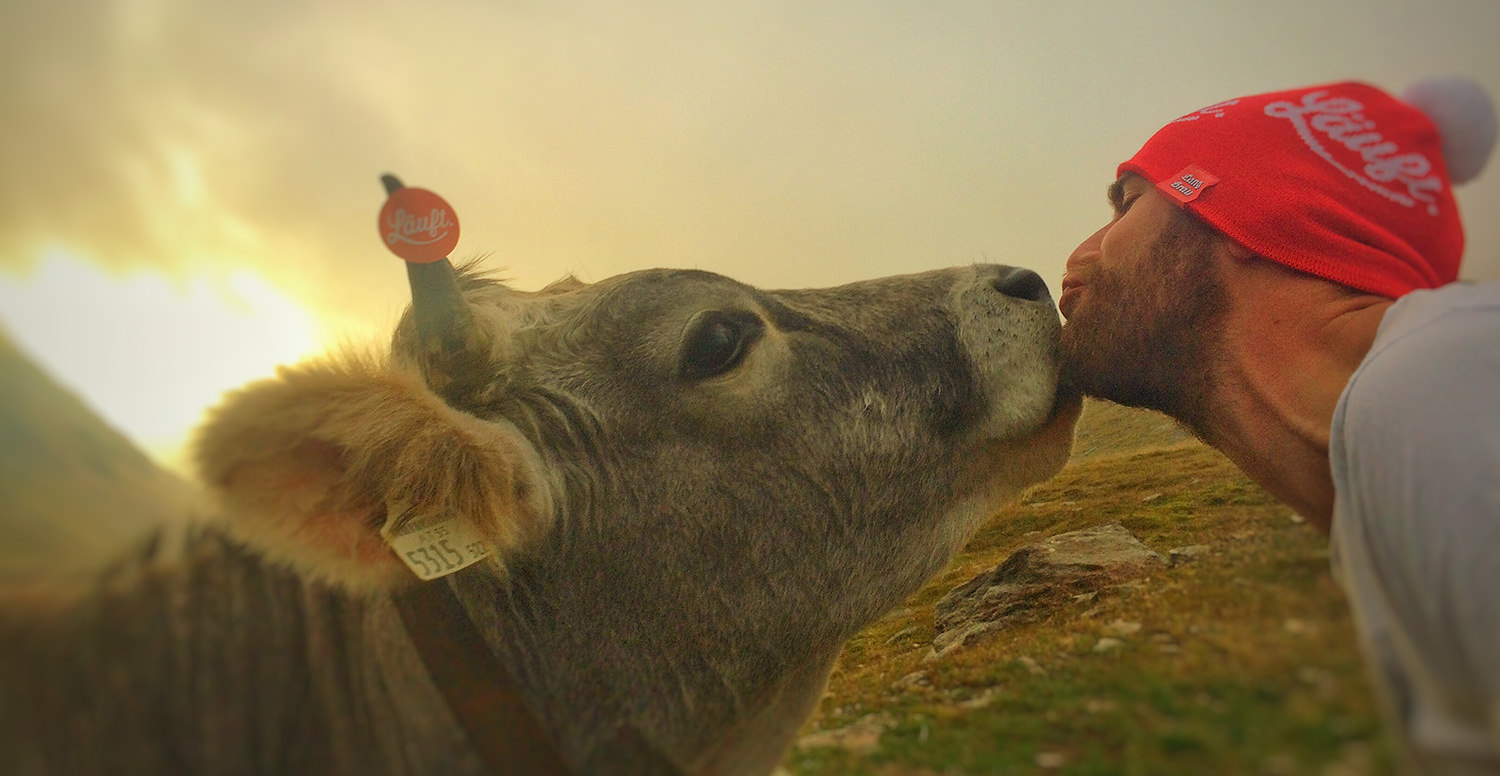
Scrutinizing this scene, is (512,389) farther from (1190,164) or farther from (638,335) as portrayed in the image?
(1190,164)

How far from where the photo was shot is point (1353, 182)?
1942 millimetres

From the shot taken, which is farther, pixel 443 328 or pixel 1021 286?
pixel 1021 286

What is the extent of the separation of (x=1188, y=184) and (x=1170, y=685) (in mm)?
1702

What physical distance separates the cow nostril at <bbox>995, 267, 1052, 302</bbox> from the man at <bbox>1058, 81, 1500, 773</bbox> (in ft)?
0.45

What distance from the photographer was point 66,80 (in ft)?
4.48

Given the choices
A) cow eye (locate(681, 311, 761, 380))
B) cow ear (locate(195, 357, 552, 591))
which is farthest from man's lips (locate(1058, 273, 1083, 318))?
cow ear (locate(195, 357, 552, 591))

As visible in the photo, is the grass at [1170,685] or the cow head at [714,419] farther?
the cow head at [714,419]

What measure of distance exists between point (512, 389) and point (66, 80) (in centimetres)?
104

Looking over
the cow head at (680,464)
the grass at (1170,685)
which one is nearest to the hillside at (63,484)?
the cow head at (680,464)

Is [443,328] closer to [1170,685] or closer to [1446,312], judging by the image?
[1170,685]

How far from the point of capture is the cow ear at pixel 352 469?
4.41ft

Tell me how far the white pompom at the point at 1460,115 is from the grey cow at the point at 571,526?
3.48 ft

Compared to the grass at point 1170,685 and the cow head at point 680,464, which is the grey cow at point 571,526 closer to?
the cow head at point 680,464

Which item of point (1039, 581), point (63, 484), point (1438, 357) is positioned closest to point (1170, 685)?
point (1438, 357)
